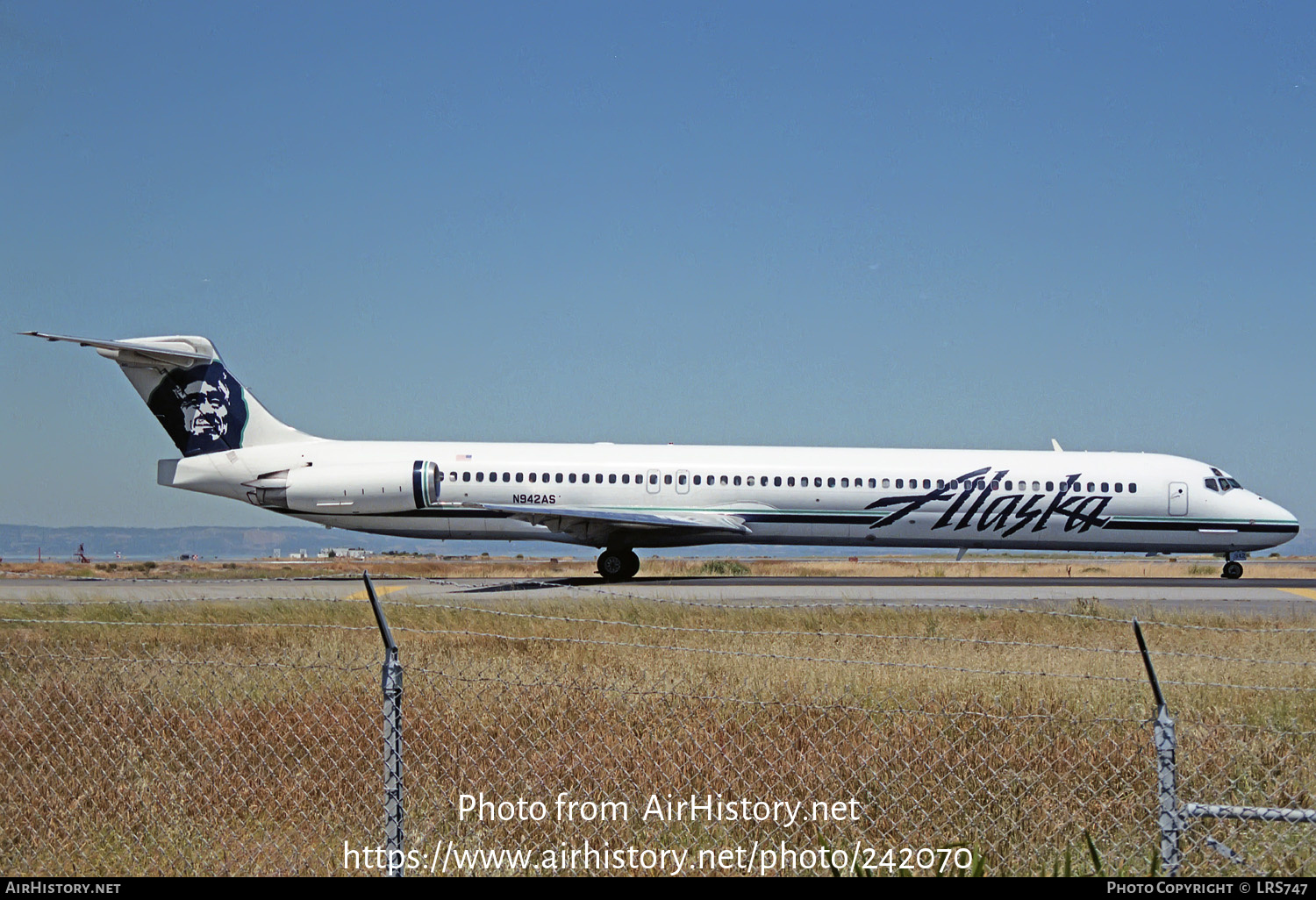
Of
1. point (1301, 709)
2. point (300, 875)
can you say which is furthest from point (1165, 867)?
point (1301, 709)

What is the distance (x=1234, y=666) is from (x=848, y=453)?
1599cm

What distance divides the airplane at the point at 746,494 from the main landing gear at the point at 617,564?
36 millimetres

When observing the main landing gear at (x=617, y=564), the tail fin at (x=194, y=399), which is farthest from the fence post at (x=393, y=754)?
the tail fin at (x=194, y=399)

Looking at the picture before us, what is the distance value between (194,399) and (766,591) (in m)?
15.2

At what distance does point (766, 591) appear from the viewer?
22359mm

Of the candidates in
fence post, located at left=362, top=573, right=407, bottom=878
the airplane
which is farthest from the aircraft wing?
fence post, located at left=362, top=573, right=407, bottom=878

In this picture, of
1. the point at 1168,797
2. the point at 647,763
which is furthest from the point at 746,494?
the point at 1168,797

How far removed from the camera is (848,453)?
2725 cm

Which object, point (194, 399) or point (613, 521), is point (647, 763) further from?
point (194, 399)

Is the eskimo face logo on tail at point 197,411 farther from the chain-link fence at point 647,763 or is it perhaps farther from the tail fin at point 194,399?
the chain-link fence at point 647,763

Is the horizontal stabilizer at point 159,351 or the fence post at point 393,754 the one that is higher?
the horizontal stabilizer at point 159,351

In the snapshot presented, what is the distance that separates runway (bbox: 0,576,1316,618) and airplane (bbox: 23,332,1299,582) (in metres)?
1.15

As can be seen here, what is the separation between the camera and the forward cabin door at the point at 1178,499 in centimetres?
2703

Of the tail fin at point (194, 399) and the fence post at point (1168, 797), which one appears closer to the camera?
the fence post at point (1168, 797)
